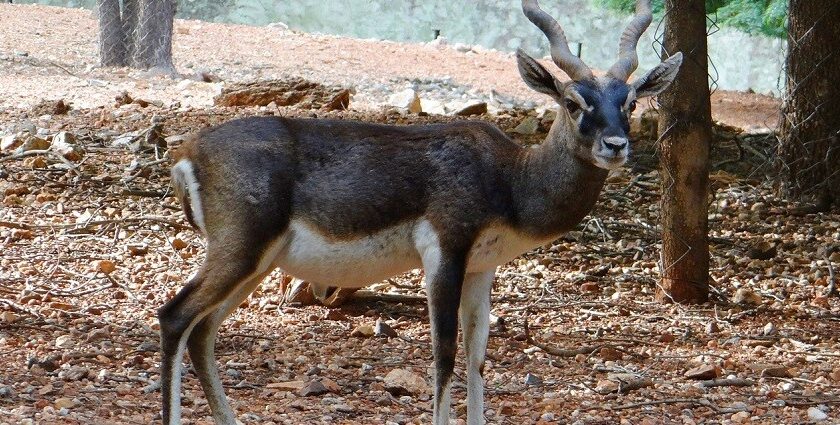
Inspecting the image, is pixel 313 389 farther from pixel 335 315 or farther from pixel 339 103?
pixel 339 103

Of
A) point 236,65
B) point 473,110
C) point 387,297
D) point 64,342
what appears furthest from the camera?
point 236,65

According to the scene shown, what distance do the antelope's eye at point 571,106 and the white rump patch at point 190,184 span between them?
71.2 inches

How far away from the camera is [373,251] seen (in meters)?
5.58

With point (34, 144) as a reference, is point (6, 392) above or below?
above

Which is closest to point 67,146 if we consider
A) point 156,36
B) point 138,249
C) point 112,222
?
point 112,222

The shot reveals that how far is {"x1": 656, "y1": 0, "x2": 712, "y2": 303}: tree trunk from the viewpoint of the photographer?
25.7 ft

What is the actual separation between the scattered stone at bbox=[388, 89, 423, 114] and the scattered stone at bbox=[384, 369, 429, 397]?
7.16 m

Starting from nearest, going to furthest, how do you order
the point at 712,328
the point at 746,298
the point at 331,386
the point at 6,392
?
the point at 6,392
the point at 331,386
the point at 712,328
the point at 746,298

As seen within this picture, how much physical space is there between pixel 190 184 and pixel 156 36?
12174 millimetres

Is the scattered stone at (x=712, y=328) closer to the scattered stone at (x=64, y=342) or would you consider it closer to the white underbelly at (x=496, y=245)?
the white underbelly at (x=496, y=245)

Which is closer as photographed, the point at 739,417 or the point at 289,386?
the point at 739,417

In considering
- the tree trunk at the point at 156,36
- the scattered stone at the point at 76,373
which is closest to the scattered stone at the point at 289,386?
the scattered stone at the point at 76,373

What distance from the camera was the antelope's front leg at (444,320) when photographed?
5.45 metres

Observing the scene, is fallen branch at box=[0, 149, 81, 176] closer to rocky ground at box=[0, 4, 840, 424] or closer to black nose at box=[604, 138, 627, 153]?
rocky ground at box=[0, 4, 840, 424]
